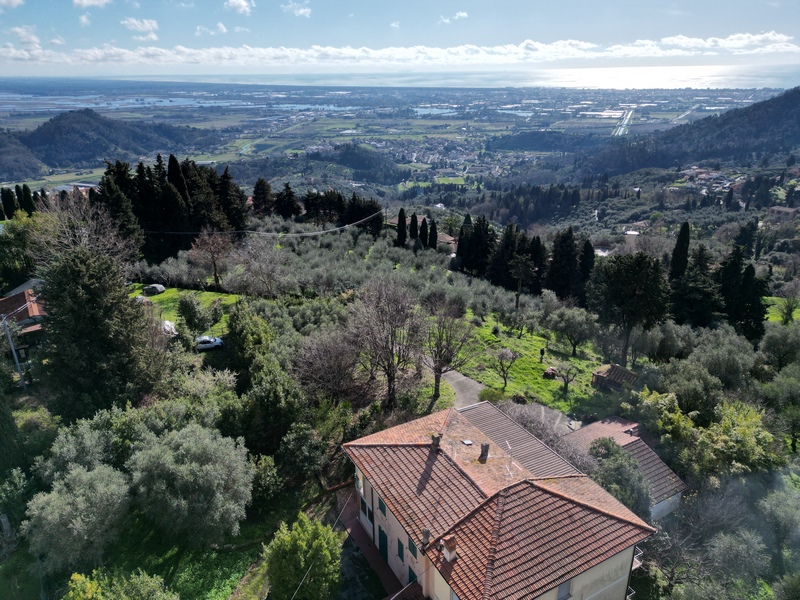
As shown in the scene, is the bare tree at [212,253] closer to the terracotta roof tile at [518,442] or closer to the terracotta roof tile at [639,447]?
the terracotta roof tile at [518,442]

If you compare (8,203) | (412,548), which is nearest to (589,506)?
(412,548)

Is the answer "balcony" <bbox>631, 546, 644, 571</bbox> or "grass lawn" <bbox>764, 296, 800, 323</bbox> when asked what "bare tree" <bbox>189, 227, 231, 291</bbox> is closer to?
"balcony" <bbox>631, 546, 644, 571</bbox>

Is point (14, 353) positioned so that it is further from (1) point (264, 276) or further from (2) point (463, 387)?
(2) point (463, 387)

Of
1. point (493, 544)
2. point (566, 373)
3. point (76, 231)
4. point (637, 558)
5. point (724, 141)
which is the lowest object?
point (566, 373)

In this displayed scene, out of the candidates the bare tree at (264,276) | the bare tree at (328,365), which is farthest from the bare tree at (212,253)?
the bare tree at (328,365)

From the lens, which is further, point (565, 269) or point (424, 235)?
point (424, 235)

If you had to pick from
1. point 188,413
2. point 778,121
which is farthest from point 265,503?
point 778,121
